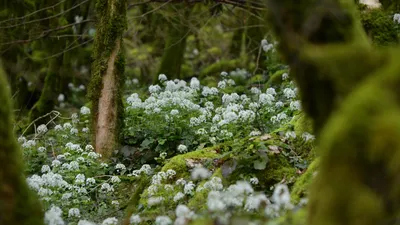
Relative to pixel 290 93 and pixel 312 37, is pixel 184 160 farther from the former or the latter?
pixel 312 37

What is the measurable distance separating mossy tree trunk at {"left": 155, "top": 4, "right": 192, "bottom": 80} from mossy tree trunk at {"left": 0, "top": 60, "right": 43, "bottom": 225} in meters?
10.2

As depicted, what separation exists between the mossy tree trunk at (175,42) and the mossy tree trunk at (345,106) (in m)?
10.3

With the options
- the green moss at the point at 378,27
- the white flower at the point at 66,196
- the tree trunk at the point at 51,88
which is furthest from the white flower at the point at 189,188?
the tree trunk at the point at 51,88

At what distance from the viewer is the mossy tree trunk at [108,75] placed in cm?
855

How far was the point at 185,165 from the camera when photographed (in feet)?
20.4

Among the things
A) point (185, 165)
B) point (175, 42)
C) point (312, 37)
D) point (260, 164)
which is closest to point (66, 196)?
point (185, 165)

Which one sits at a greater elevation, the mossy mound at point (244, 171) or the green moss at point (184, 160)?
the green moss at point (184, 160)

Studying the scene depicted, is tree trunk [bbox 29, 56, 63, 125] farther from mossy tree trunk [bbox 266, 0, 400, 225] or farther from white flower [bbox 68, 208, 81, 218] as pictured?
mossy tree trunk [bbox 266, 0, 400, 225]

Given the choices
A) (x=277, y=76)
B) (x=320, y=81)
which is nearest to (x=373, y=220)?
(x=320, y=81)

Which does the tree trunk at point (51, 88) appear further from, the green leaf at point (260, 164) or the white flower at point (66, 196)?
the green leaf at point (260, 164)

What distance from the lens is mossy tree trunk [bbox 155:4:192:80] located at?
45.0ft

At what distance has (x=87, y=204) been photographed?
6.57 metres

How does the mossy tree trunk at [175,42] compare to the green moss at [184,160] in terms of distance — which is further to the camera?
the mossy tree trunk at [175,42]

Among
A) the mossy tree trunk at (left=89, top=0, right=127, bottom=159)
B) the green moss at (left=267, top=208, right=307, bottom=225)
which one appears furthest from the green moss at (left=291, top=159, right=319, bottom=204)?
the mossy tree trunk at (left=89, top=0, right=127, bottom=159)
